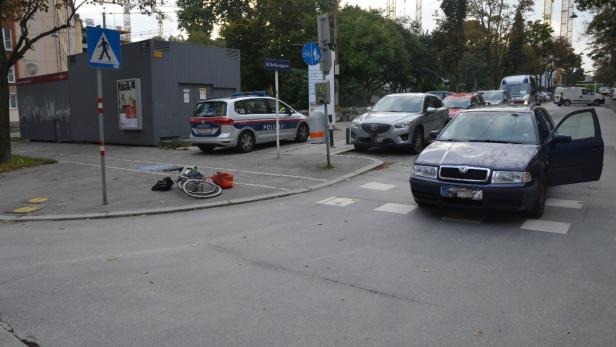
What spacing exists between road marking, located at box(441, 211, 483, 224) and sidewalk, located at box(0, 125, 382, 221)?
3.35 metres

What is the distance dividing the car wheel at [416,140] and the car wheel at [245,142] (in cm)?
494

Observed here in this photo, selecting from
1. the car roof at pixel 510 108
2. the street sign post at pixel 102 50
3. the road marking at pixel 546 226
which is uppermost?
the street sign post at pixel 102 50

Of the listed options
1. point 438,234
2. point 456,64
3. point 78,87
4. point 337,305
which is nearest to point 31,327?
point 337,305

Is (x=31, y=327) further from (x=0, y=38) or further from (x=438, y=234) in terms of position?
(x=0, y=38)

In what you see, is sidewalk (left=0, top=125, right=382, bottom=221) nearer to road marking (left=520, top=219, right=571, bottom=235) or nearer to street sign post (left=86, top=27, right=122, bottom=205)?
street sign post (left=86, top=27, right=122, bottom=205)

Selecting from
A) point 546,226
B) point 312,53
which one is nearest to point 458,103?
point 312,53

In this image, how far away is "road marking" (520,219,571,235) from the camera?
7.01m

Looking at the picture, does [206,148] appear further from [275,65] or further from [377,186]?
[377,186]

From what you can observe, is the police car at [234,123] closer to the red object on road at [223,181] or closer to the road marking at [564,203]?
the red object on road at [223,181]

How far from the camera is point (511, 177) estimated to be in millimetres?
7137

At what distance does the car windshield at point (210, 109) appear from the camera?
15.8 metres

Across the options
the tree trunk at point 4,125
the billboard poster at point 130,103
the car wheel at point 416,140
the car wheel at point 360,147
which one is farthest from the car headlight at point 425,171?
the billboard poster at point 130,103

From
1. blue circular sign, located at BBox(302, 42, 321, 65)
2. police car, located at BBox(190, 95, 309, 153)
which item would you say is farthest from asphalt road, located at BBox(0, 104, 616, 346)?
police car, located at BBox(190, 95, 309, 153)

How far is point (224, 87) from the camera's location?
21391 mm
